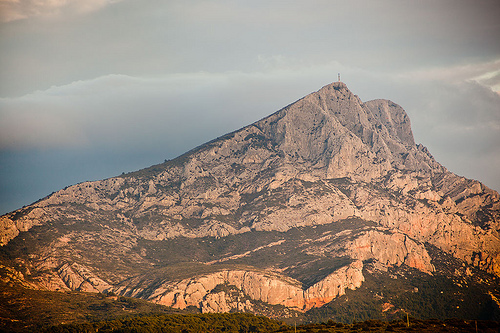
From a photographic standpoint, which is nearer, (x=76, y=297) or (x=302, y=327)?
(x=302, y=327)

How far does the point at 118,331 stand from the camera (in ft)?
452

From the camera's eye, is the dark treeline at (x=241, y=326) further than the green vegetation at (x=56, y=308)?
No

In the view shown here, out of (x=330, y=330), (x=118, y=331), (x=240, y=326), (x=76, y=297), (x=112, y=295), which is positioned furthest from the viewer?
(x=112, y=295)

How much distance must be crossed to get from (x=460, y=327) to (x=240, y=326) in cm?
7138

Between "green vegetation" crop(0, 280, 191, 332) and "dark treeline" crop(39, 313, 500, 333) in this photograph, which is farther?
"green vegetation" crop(0, 280, 191, 332)

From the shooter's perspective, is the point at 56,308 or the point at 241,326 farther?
the point at 56,308

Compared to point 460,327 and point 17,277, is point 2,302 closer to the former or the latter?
point 17,277

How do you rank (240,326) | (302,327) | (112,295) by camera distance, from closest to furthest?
(302,327)
(240,326)
(112,295)

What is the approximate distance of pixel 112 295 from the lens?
200m

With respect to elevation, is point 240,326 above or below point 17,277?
below

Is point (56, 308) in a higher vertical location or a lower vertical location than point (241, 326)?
higher

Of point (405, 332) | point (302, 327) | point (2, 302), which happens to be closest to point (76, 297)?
point (2, 302)

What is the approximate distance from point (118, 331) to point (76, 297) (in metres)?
55.9

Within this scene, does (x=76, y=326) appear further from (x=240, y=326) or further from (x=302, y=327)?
(x=302, y=327)
